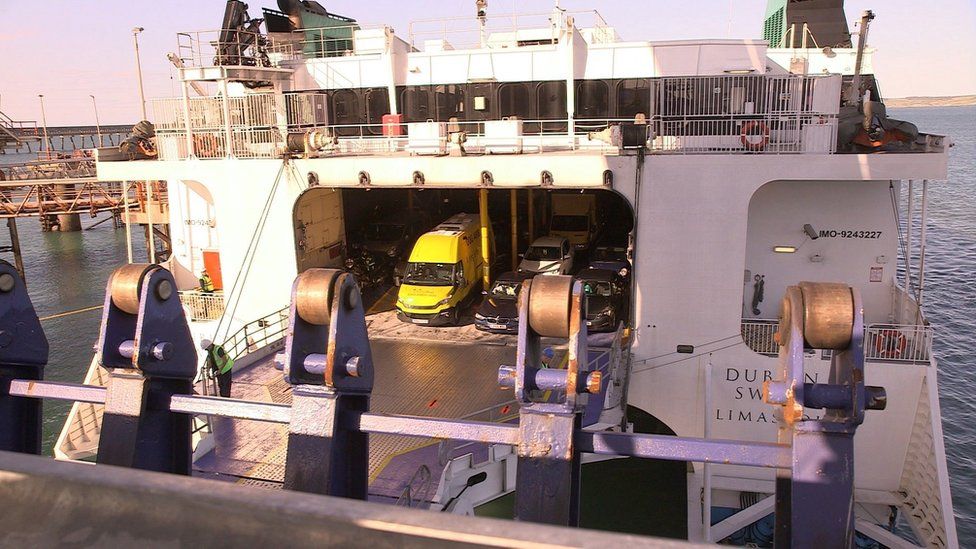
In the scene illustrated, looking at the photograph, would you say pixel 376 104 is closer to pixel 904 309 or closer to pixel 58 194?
pixel 904 309

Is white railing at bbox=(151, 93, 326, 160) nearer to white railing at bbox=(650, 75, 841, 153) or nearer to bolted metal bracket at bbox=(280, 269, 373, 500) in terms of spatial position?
white railing at bbox=(650, 75, 841, 153)

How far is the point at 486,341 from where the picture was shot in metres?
17.9

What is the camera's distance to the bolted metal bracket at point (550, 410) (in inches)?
149

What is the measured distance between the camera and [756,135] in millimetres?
15750

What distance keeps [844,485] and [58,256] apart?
5810cm

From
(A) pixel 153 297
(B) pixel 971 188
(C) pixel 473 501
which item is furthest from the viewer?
(B) pixel 971 188

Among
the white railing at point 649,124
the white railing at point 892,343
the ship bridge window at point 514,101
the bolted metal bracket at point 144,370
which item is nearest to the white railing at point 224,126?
the white railing at point 649,124

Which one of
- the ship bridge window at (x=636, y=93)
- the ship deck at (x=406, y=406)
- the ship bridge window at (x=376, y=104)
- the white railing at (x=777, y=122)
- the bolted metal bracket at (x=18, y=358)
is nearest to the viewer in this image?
the bolted metal bracket at (x=18, y=358)

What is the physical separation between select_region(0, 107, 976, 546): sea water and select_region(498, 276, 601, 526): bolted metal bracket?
19101 mm

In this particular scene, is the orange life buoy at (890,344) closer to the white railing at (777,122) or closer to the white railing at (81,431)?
the white railing at (777,122)

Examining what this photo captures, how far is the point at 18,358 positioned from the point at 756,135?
1471 centimetres

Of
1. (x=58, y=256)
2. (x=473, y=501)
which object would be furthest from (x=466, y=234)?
(x=58, y=256)

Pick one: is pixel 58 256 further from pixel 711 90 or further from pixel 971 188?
pixel 971 188

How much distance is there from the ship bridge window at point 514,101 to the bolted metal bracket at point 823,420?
19.1 meters
